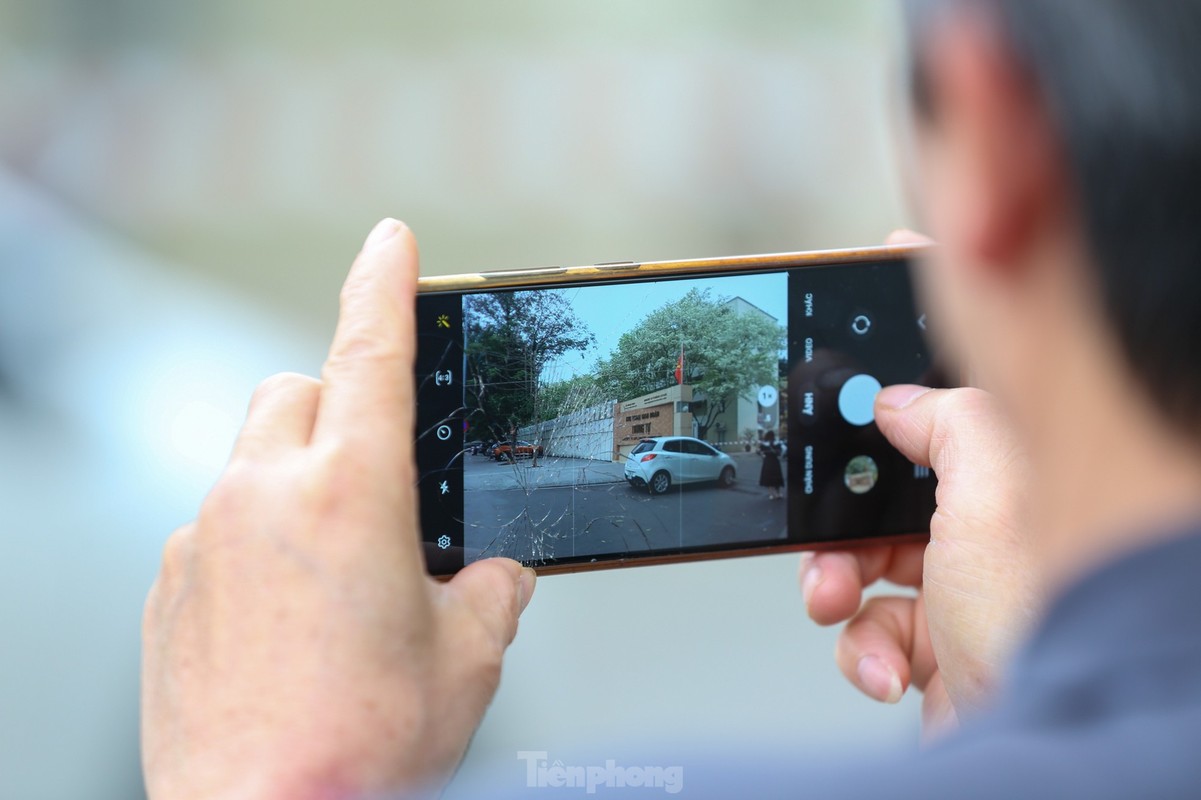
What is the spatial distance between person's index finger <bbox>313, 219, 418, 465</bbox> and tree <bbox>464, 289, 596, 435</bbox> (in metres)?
0.17

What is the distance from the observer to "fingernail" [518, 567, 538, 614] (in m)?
0.75

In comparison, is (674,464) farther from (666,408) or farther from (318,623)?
(318,623)

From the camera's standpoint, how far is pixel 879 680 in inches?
42.2

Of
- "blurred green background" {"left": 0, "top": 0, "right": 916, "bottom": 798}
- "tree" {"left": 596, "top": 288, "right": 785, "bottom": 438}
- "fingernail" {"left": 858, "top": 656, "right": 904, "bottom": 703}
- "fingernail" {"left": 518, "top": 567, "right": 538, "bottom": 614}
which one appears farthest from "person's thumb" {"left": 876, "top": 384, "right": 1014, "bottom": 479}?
"blurred green background" {"left": 0, "top": 0, "right": 916, "bottom": 798}

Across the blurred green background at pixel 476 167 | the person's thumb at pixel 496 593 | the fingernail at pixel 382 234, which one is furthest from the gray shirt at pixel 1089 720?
the blurred green background at pixel 476 167

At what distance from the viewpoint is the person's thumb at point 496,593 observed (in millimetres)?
687

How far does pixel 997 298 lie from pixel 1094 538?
0.43 feet

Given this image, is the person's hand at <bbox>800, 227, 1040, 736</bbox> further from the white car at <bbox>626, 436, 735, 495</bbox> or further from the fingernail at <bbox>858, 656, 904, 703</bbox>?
the white car at <bbox>626, 436, 735, 495</bbox>

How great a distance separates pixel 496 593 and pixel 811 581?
488 mm

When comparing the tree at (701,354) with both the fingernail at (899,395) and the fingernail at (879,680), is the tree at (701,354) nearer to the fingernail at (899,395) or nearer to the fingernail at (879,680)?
the fingernail at (899,395)

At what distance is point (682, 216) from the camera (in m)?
2.42

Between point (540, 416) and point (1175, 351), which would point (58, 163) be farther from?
point (1175, 351)

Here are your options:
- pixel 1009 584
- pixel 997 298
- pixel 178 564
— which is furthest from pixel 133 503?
pixel 997 298

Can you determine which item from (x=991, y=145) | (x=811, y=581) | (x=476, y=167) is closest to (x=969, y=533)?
(x=811, y=581)
